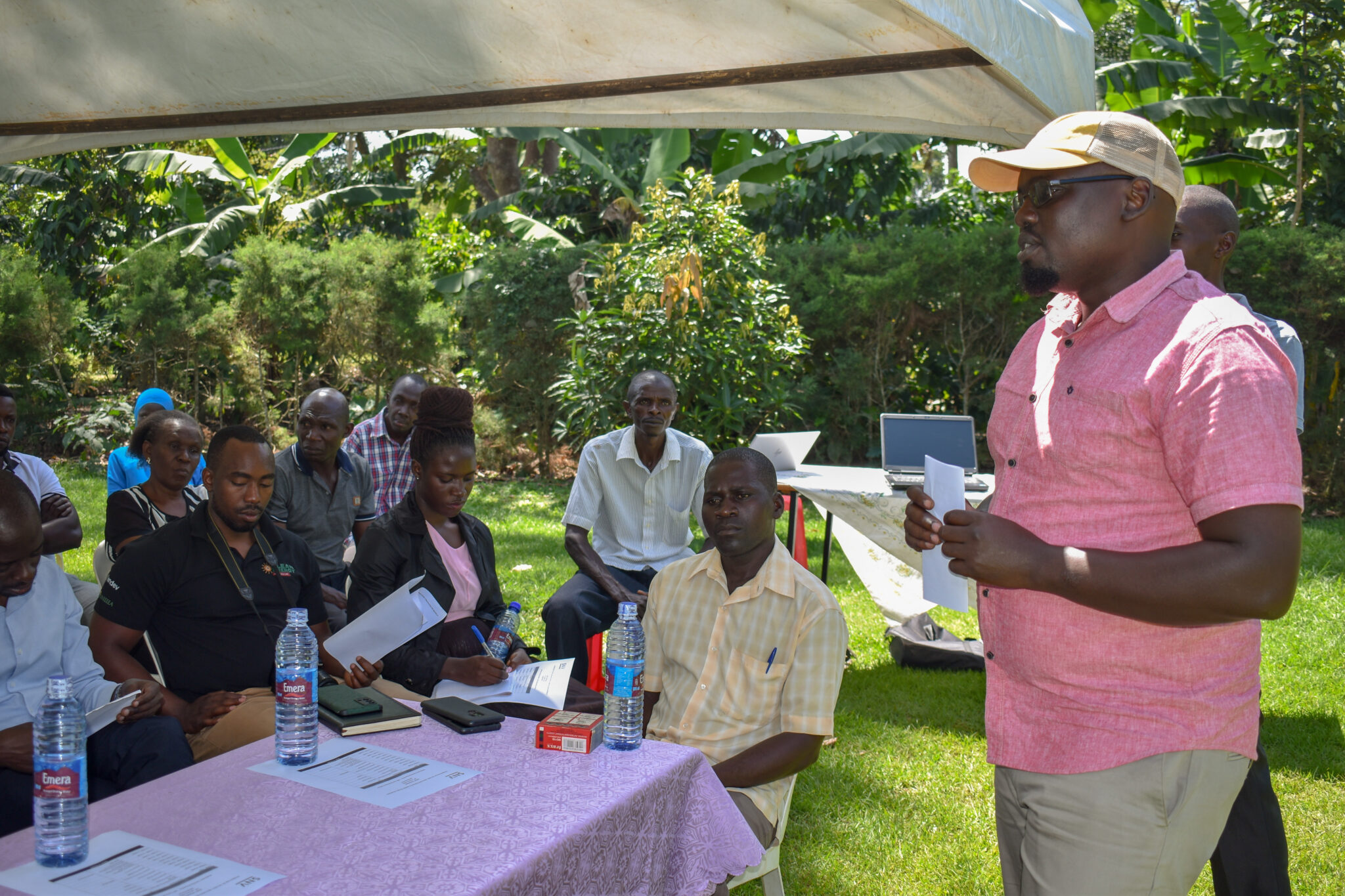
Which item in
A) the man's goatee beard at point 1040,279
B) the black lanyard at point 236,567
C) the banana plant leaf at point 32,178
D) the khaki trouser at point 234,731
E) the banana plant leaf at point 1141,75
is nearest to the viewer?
the man's goatee beard at point 1040,279

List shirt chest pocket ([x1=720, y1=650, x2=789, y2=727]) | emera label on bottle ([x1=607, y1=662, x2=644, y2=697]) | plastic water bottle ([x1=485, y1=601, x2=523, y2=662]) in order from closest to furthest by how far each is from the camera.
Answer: emera label on bottle ([x1=607, y1=662, x2=644, y2=697]), shirt chest pocket ([x1=720, y1=650, x2=789, y2=727]), plastic water bottle ([x1=485, y1=601, x2=523, y2=662])

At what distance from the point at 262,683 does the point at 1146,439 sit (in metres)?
3.10

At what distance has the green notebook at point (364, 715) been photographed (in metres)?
2.63

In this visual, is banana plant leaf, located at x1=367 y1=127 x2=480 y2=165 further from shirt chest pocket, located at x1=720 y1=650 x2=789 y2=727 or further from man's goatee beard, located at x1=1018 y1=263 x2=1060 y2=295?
man's goatee beard, located at x1=1018 y1=263 x2=1060 y2=295

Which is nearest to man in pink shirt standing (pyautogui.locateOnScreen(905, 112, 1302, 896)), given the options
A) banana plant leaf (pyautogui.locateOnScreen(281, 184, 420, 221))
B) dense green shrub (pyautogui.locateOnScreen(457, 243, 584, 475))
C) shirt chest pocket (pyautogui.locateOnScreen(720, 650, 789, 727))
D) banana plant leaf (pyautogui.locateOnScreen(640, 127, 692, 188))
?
shirt chest pocket (pyautogui.locateOnScreen(720, 650, 789, 727))

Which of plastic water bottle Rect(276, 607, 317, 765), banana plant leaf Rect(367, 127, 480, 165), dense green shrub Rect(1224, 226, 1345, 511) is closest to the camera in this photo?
plastic water bottle Rect(276, 607, 317, 765)

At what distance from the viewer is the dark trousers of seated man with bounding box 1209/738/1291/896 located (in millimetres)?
3037

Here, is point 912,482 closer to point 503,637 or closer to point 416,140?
point 503,637

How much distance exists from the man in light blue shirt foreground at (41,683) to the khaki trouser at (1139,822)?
251cm

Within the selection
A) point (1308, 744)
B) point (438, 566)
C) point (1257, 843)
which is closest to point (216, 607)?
point (438, 566)

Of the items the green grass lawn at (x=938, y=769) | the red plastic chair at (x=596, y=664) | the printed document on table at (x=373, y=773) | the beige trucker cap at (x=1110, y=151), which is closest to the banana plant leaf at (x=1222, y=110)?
the green grass lawn at (x=938, y=769)

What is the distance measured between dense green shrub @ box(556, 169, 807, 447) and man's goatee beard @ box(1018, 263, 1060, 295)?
757 cm

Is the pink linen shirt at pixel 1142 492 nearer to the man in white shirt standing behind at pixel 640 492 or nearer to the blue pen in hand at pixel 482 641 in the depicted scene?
the blue pen in hand at pixel 482 641

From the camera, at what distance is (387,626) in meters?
3.29
